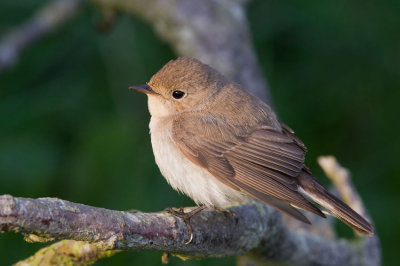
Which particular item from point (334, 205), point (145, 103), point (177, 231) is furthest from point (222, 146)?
point (145, 103)

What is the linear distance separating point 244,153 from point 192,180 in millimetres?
422

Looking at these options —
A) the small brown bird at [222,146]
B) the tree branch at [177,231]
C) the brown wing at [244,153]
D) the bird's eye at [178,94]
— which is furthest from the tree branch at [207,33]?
the tree branch at [177,231]

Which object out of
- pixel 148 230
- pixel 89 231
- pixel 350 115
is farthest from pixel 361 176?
pixel 89 231

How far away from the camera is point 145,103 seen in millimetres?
5289

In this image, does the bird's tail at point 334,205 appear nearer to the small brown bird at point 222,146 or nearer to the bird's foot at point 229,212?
the small brown bird at point 222,146

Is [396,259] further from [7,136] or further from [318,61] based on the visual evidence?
[7,136]

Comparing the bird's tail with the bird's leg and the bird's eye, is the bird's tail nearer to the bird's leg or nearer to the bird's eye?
the bird's leg

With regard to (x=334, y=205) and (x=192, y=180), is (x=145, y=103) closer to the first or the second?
(x=192, y=180)

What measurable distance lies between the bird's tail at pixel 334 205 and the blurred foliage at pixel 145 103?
117cm

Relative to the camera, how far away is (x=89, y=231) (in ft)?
8.51

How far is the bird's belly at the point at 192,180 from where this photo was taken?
3.82m

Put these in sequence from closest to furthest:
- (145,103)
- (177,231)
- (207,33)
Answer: (177,231) < (207,33) < (145,103)

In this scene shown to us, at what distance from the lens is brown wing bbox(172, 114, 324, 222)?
12.3 ft

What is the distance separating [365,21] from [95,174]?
9.24 feet
